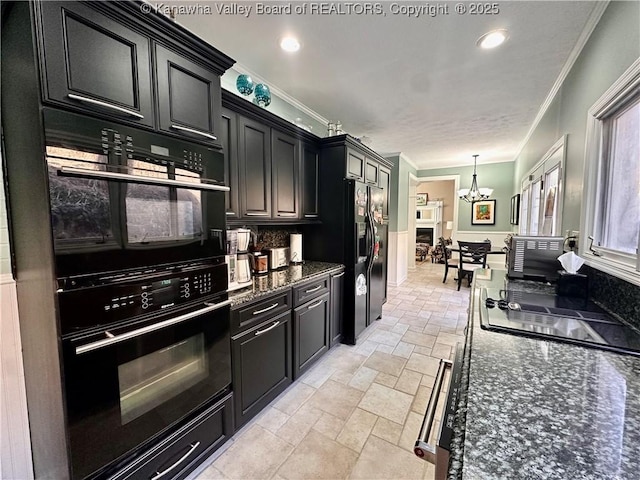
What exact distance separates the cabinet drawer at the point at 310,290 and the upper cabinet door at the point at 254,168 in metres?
0.68

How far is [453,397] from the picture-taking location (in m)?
0.87

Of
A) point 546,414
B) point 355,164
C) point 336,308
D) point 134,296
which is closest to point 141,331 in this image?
point 134,296

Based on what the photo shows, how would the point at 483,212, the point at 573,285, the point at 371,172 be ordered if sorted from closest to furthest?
the point at 573,285 → the point at 371,172 → the point at 483,212

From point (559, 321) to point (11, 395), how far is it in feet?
8.14

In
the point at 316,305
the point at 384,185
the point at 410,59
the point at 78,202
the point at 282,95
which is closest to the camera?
the point at 78,202

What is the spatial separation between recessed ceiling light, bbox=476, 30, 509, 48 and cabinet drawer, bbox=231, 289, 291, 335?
2409mm

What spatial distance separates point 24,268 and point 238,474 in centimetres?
146

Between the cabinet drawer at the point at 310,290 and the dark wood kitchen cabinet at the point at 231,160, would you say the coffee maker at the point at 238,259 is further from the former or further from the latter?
the cabinet drawer at the point at 310,290

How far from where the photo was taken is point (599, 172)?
172cm

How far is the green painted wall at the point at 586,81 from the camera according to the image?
1.44 metres

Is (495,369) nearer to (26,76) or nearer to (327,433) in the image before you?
(327,433)

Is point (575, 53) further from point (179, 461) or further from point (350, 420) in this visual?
point (179, 461)

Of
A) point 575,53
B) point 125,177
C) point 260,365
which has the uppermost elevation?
point 575,53

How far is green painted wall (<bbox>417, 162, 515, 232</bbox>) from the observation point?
627cm
